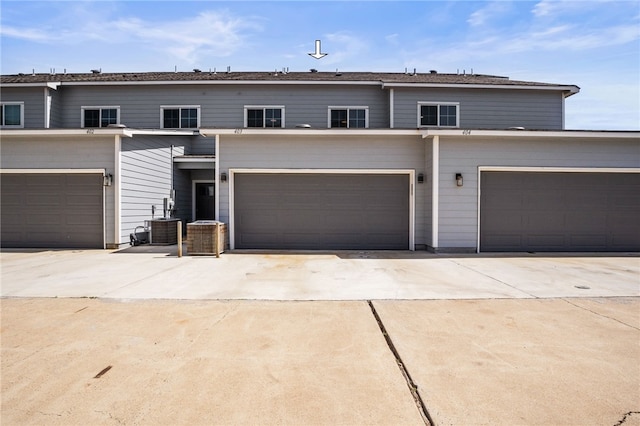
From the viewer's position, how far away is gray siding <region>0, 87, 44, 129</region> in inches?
547

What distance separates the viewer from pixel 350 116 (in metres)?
14.2

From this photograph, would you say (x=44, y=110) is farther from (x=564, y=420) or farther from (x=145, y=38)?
(x=564, y=420)

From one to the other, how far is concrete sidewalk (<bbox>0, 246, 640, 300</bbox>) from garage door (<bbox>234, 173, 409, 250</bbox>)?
836 mm

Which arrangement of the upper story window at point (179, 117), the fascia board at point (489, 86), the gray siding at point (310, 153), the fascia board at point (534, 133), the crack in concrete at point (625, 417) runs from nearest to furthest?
the crack in concrete at point (625, 417) → the fascia board at point (534, 133) → the gray siding at point (310, 153) → the fascia board at point (489, 86) → the upper story window at point (179, 117)

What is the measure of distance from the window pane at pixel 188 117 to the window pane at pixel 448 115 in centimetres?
1001

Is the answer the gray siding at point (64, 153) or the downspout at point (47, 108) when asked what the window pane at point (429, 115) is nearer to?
the gray siding at point (64, 153)

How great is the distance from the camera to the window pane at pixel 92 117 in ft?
47.1

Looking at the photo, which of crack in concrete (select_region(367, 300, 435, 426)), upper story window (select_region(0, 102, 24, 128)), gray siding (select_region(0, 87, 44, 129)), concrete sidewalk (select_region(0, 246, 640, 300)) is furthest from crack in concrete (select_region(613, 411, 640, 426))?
upper story window (select_region(0, 102, 24, 128))

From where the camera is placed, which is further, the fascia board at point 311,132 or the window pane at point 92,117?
the window pane at point 92,117

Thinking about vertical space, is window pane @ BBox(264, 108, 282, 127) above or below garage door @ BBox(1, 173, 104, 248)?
above

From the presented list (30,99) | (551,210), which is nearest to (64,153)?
(30,99)

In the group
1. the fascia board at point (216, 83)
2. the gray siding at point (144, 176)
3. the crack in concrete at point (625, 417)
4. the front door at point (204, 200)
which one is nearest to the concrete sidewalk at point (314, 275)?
the gray siding at point (144, 176)

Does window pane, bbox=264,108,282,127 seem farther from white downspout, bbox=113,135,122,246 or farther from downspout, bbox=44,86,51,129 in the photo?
downspout, bbox=44,86,51,129

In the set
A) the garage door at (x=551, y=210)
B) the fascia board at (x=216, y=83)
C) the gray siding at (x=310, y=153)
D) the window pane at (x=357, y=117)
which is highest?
the fascia board at (x=216, y=83)
